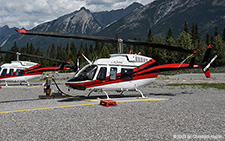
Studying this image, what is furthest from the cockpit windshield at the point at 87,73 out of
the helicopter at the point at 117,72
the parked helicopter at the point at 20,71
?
the parked helicopter at the point at 20,71

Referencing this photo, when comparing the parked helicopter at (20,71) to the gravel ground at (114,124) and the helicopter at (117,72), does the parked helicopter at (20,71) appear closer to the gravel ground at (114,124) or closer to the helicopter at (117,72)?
the helicopter at (117,72)

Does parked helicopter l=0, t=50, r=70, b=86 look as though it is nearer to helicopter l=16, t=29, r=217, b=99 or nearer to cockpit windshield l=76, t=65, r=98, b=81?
cockpit windshield l=76, t=65, r=98, b=81

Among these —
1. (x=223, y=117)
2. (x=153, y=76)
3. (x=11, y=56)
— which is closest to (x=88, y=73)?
(x=153, y=76)

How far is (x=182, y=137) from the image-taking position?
7441 millimetres

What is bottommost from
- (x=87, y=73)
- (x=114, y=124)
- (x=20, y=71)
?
(x=114, y=124)

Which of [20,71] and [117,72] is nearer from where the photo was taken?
[117,72]

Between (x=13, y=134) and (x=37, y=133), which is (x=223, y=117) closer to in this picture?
(x=37, y=133)

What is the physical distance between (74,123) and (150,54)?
94.8 metres

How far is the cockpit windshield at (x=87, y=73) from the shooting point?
14.8 metres

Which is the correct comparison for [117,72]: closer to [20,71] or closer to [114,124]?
[114,124]

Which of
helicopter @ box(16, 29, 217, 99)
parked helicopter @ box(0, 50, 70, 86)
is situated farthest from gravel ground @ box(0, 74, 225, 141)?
parked helicopter @ box(0, 50, 70, 86)

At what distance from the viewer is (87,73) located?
1500cm

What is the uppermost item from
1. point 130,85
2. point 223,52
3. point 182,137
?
point 223,52

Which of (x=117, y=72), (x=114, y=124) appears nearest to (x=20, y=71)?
(x=117, y=72)
